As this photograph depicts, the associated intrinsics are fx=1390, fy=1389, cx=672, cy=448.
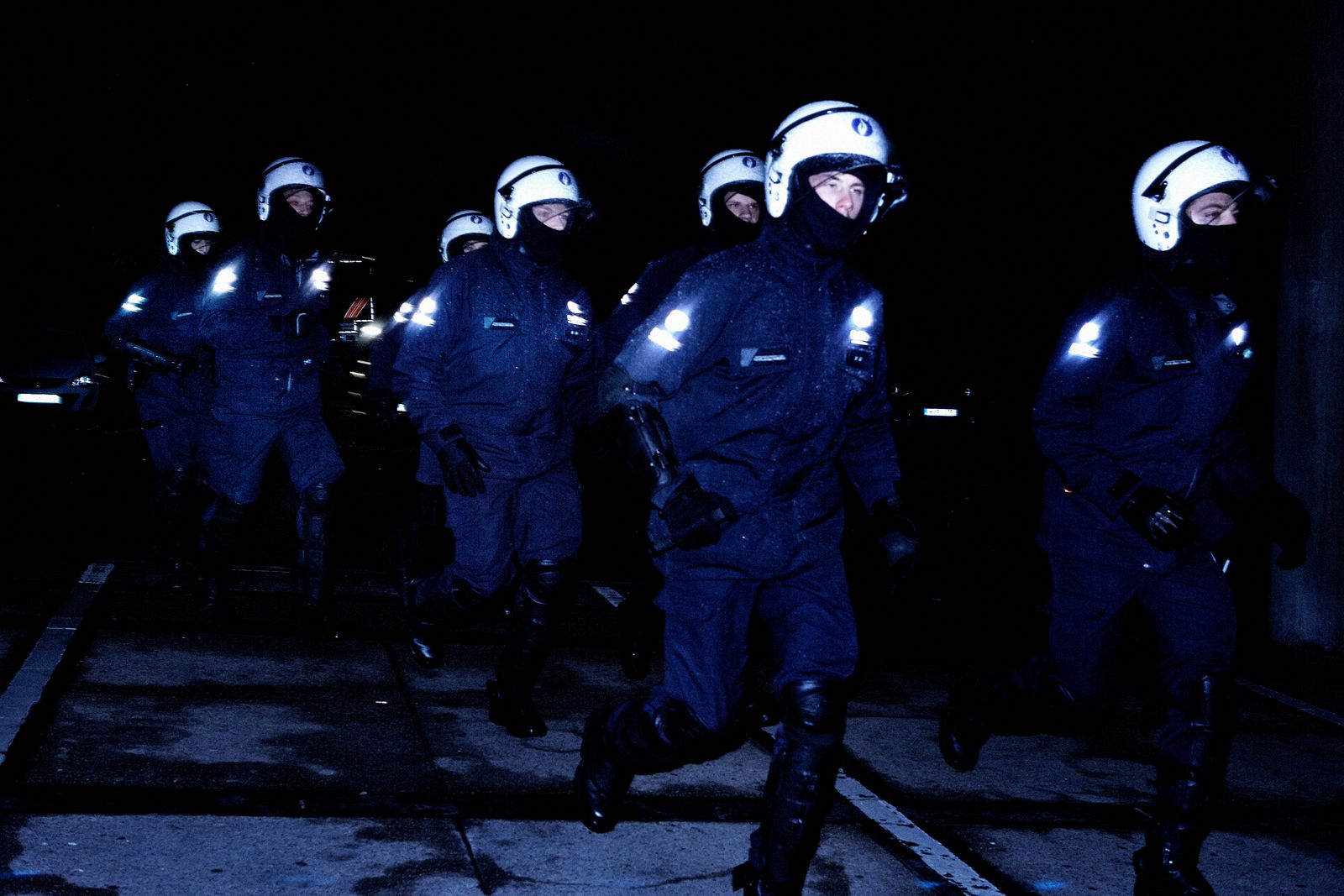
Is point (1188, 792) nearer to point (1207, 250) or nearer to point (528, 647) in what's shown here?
point (1207, 250)

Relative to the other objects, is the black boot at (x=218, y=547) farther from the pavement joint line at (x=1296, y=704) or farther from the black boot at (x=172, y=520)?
the pavement joint line at (x=1296, y=704)

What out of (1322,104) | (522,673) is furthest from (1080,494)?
(1322,104)

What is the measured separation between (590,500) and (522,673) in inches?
354

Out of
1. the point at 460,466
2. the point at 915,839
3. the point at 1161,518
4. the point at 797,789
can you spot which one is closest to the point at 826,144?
the point at 1161,518

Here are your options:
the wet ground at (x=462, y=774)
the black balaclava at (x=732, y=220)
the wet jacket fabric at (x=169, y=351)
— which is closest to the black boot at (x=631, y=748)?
the wet ground at (x=462, y=774)

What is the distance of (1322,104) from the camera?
7723 millimetres

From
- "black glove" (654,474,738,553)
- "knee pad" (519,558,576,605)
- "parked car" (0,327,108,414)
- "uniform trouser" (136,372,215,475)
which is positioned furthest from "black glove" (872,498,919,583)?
"parked car" (0,327,108,414)

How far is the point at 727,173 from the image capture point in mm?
6277

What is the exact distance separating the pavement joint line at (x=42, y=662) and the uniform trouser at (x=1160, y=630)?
3.49 m

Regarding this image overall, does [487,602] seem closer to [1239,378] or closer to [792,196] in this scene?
[792,196]

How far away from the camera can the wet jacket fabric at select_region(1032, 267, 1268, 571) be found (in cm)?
431

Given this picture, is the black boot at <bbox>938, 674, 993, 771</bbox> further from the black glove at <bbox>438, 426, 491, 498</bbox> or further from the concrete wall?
the concrete wall

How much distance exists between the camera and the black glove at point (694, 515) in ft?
11.7

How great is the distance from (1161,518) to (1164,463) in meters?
0.31
